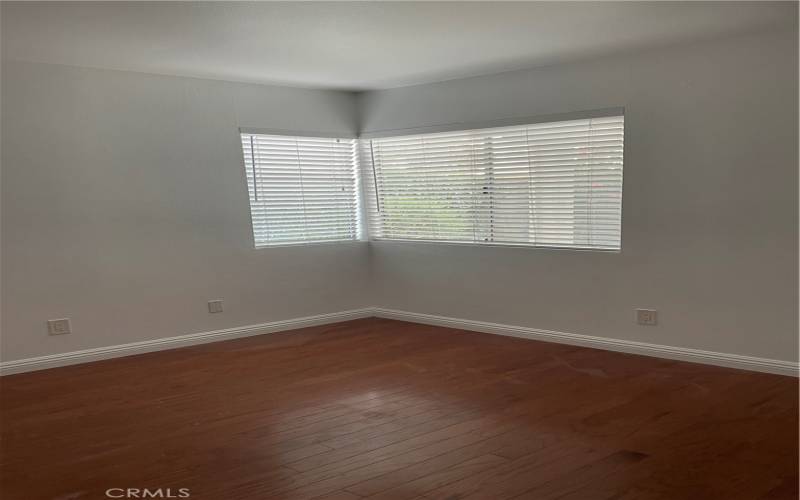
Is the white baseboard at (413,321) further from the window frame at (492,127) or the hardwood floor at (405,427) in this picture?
the window frame at (492,127)

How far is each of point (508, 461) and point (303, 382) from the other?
178 centimetres

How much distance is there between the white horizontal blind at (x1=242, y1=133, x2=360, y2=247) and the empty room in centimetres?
3

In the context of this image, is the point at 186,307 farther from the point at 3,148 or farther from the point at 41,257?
the point at 3,148

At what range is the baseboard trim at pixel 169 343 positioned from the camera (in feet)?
14.5

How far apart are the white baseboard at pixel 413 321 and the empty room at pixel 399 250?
21mm

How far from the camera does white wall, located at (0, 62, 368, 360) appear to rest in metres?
4.32

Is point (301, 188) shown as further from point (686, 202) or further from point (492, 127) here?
point (686, 202)

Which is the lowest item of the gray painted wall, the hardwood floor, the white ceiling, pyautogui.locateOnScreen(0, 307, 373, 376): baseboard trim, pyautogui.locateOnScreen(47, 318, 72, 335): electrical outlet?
the hardwood floor

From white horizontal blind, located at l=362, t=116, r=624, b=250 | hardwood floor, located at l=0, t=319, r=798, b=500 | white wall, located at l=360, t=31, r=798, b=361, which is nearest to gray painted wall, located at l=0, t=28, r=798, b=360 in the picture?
white wall, located at l=360, t=31, r=798, b=361

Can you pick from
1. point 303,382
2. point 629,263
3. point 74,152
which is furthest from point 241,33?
point 629,263

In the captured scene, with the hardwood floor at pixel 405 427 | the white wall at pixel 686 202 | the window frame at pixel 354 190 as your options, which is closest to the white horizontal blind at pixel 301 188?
the window frame at pixel 354 190

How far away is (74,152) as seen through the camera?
14.6 ft

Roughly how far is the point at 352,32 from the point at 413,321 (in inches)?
122

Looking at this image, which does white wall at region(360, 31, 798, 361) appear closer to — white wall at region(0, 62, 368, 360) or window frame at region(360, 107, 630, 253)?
window frame at region(360, 107, 630, 253)
